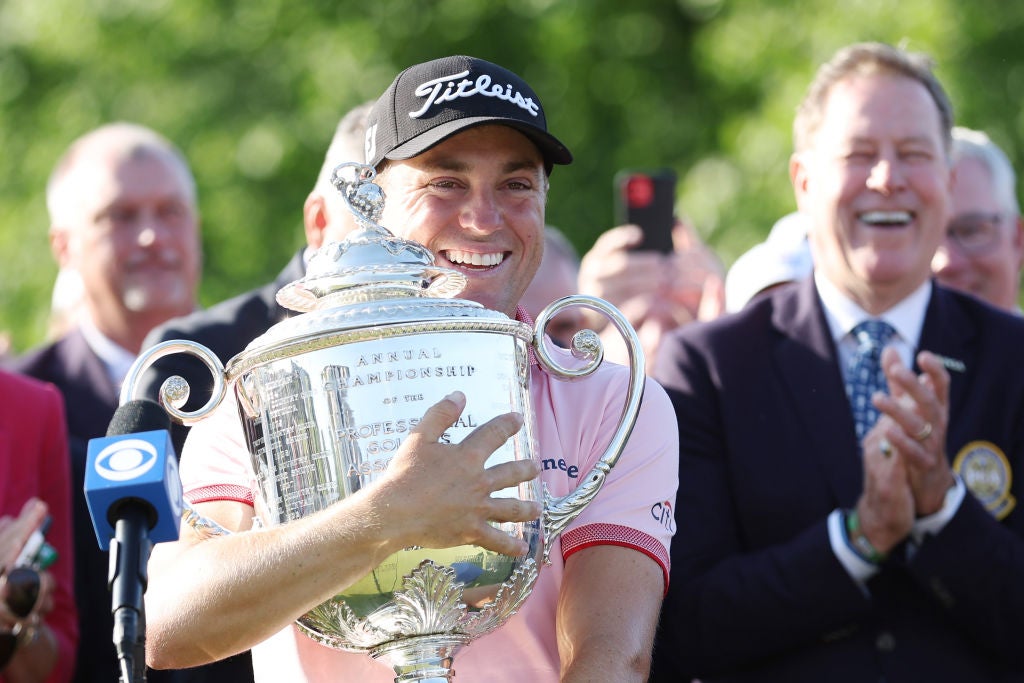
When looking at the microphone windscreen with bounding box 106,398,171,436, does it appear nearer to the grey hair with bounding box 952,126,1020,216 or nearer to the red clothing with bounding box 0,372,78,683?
the red clothing with bounding box 0,372,78,683

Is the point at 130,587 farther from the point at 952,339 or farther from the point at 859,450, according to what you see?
the point at 952,339

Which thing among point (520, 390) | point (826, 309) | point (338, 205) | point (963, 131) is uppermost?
point (963, 131)

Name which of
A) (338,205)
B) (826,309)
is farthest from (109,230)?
(826,309)

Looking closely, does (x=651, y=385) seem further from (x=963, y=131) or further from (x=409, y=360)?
(x=963, y=131)

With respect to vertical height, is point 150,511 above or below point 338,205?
below

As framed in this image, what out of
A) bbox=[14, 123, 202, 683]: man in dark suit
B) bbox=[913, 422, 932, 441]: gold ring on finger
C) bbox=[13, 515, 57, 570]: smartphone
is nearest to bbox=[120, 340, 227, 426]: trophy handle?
bbox=[13, 515, 57, 570]: smartphone

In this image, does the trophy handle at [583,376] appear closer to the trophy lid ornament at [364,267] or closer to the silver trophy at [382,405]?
the silver trophy at [382,405]

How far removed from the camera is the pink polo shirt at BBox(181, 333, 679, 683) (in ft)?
9.02

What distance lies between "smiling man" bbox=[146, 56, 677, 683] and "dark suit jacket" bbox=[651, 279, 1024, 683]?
1.15 meters

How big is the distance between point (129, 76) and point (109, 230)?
22.4 feet

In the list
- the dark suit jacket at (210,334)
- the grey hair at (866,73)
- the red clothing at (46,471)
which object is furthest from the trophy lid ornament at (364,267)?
the grey hair at (866,73)

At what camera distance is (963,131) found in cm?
596

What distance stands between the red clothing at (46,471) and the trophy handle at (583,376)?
206 centimetres

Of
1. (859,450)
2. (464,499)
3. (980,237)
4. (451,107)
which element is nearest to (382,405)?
(464,499)
